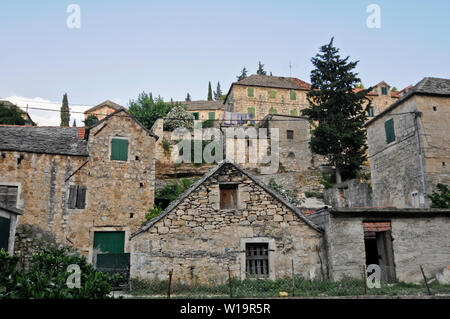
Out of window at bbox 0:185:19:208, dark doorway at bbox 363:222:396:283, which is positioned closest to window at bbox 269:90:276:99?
dark doorway at bbox 363:222:396:283

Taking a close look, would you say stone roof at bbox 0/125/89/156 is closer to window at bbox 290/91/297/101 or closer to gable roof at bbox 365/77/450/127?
gable roof at bbox 365/77/450/127

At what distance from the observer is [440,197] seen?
1897 centimetres

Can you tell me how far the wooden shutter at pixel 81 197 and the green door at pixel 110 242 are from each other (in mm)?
1560

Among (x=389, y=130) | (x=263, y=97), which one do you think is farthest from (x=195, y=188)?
(x=263, y=97)

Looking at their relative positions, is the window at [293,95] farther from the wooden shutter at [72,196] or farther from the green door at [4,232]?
the green door at [4,232]

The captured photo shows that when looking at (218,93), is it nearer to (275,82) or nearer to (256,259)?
(275,82)

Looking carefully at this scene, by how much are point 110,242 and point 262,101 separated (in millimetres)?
34042

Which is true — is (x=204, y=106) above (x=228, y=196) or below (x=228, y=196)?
above

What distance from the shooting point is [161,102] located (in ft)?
129

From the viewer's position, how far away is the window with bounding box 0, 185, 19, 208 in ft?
58.2

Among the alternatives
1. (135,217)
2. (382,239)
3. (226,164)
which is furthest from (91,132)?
(382,239)

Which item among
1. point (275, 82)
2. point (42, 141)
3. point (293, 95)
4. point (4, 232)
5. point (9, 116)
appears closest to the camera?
point (4, 232)

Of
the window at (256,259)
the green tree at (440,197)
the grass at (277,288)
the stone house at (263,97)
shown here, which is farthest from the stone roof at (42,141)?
the stone house at (263,97)

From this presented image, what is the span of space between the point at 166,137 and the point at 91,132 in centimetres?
1482
